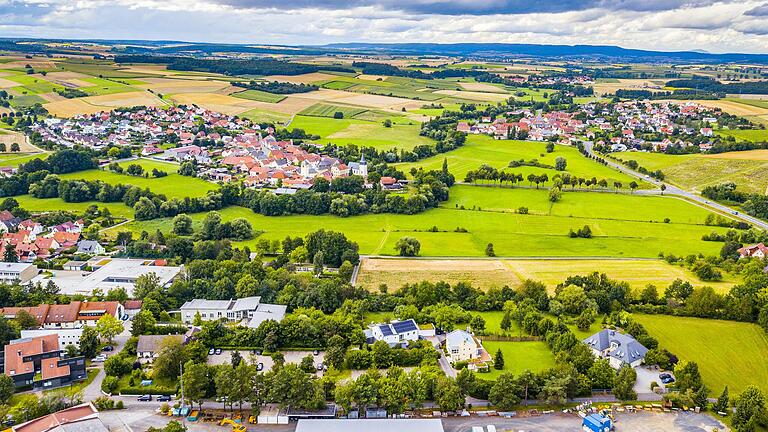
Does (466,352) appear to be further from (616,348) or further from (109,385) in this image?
(109,385)

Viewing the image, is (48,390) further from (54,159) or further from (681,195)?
(681,195)

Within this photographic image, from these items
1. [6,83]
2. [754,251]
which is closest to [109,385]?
[754,251]

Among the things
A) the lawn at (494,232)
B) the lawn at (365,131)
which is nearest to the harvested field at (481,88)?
the lawn at (365,131)

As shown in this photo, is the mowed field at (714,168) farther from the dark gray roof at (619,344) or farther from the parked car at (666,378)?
the parked car at (666,378)

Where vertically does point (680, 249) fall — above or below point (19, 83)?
below

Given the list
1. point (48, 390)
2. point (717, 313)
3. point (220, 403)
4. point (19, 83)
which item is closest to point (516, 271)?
point (717, 313)

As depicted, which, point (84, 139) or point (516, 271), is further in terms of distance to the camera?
point (84, 139)
